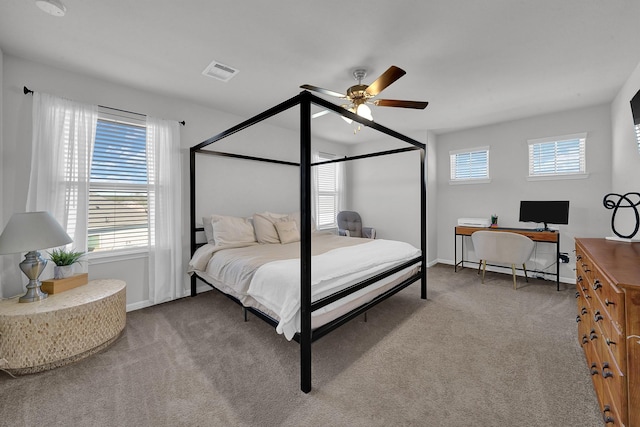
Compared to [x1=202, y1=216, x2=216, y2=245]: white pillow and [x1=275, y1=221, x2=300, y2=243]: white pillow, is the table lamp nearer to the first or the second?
[x1=202, y1=216, x2=216, y2=245]: white pillow

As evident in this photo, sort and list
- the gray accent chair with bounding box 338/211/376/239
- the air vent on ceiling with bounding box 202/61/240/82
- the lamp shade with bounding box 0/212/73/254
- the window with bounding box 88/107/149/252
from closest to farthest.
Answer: the lamp shade with bounding box 0/212/73/254, the air vent on ceiling with bounding box 202/61/240/82, the window with bounding box 88/107/149/252, the gray accent chair with bounding box 338/211/376/239

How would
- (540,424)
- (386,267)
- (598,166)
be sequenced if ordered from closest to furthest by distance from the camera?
(540,424) < (386,267) < (598,166)

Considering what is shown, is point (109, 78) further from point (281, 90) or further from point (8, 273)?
point (8, 273)

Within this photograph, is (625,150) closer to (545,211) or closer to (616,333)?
(545,211)

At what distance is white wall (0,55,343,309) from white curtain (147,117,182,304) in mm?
152

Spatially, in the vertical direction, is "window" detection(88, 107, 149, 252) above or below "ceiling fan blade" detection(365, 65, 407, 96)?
below

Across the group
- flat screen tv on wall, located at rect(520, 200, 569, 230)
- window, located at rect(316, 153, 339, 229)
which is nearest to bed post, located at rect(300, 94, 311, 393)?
window, located at rect(316, 153, 339, 229)

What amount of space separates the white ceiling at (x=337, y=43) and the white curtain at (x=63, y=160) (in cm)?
44

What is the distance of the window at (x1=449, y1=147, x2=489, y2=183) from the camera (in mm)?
4609

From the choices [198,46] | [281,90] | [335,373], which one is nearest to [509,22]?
[281,90]

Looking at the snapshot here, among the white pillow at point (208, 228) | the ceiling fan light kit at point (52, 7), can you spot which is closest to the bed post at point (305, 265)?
the ceiling fan light kit at point (52, 7)

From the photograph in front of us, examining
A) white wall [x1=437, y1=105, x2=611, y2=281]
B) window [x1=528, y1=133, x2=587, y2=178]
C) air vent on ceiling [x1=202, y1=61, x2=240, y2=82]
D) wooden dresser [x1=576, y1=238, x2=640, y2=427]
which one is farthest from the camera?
window [x1=528, y1=133, x2=587, y2=178]

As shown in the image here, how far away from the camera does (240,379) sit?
1834mm

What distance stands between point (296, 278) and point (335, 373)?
0.74 metres
